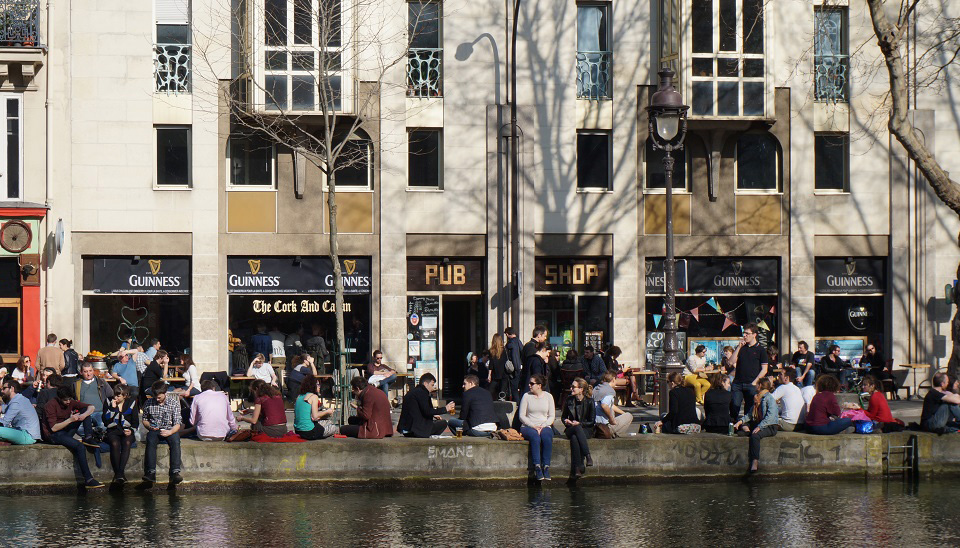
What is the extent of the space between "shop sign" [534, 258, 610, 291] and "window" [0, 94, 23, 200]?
1149 centimetres

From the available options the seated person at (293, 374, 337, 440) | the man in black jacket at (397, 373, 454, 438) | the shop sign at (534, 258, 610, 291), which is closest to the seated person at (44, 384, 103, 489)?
the seated person at (293, 374, 337, 440)

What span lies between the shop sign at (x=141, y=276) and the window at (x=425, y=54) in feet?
21.2

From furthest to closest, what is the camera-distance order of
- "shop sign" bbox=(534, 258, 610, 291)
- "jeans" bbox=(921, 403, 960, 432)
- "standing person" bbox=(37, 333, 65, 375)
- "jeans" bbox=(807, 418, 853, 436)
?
"shop sign" bbox=(534, 258, 610, 291)
"standing person" bbox=(37, 333, 65, 375)
"jeans" bbox=(921, 403, 960, 432)
"jeans" bbox=(807, 418, 853, 436)

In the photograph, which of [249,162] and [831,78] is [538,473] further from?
[831,78]

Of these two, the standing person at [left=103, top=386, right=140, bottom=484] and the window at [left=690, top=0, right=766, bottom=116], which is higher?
the window at [left=690, top=0, right=766, bottom=116]

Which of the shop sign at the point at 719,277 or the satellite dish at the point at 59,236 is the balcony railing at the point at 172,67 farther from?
the shop sign at the point at 719,277

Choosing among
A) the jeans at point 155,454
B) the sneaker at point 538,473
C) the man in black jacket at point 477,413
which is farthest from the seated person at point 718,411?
the jeans at point 155,454

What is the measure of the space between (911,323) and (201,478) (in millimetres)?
18871

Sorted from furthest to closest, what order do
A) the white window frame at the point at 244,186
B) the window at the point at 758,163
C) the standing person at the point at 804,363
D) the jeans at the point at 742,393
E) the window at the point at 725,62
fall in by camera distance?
the window at the point at 758,163 → the window at the point at 725,62 → the white window frame at the point at 244,186 → the standing person at the point at 804,363 → the jeans at the point at 742,393

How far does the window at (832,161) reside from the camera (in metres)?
29.4

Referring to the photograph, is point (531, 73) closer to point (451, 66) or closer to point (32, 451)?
point (451, 66)

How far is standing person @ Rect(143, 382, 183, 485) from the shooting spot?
16609 mm

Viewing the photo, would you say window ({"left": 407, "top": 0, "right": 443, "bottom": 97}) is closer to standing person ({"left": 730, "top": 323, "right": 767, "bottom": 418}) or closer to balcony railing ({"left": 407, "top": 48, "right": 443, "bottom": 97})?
balcony railing ({"left": 407, "top": 48, "right": 443, "bottom": 97})

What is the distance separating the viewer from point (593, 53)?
28.7 meters
